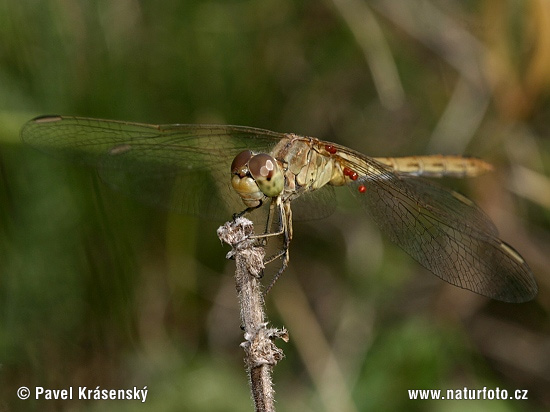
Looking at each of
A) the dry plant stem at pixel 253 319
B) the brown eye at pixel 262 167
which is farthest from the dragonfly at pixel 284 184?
the dry plant stem at pixel 253 319

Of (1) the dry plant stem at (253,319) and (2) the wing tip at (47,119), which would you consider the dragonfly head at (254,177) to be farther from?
(2) the wing tip at (47,119)

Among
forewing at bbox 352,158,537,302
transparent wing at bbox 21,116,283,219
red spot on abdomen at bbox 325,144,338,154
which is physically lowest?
forewing at bbox 352,158,537,302

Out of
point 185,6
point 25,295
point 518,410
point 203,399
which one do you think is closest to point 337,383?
point 203,399

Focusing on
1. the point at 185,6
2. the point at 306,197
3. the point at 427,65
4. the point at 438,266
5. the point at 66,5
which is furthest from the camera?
the point at 427,65

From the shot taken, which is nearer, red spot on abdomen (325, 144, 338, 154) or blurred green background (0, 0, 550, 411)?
red spot on abdomen (325, 144, 338, 154)

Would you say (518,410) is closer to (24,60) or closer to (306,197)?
(306,197)

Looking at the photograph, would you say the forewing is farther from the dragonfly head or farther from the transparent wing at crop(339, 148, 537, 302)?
the dragonfly head

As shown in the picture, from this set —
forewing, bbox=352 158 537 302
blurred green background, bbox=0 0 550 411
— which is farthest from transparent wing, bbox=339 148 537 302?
blurred green background, bbox=0 0 550 411

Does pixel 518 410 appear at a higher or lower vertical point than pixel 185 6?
lower
